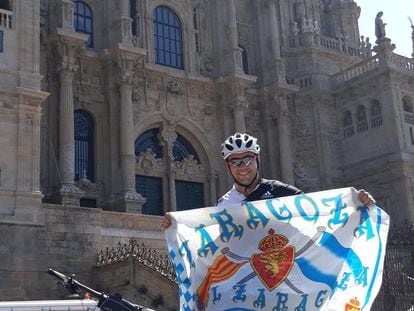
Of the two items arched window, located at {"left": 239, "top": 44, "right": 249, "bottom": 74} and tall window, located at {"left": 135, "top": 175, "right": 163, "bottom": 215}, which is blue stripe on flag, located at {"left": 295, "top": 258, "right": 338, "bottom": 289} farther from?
arched window, located at {"left": 239, "top": 44, "right": 249, "bottom": 74}

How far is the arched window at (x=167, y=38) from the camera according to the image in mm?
29422

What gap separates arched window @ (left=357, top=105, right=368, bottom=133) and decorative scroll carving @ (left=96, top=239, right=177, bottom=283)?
1495 cm

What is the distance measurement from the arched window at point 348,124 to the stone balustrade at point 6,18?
1792 cm

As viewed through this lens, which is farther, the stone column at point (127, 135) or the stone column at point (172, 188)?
the stone column at point (172, 188)

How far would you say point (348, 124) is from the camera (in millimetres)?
32500

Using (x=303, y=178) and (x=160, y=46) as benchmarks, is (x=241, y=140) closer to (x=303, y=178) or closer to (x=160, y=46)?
(x=160, y=46)

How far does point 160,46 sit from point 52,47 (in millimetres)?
5932

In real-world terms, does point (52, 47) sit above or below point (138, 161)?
above

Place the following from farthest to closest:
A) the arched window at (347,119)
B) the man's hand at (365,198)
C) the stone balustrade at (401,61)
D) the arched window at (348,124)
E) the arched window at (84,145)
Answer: the arched window at (347,119) < the arched window at (348,124) < the stone balustrade at (401,61) < the arched window at (84,145) < the man's hand at (365,198)

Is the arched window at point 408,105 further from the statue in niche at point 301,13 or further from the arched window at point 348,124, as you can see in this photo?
the statue in niche at point 301,13

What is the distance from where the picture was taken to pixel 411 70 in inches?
1223

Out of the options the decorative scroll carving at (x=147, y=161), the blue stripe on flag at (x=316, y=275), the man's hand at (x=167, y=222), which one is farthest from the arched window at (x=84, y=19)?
the blue stripe on flag at (x=316, y=275)

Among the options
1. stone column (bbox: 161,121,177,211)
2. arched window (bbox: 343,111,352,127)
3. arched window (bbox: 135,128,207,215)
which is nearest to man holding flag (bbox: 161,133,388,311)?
arched window (bbox: 135,128,207,215)

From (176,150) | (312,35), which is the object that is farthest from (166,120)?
(312,35)
